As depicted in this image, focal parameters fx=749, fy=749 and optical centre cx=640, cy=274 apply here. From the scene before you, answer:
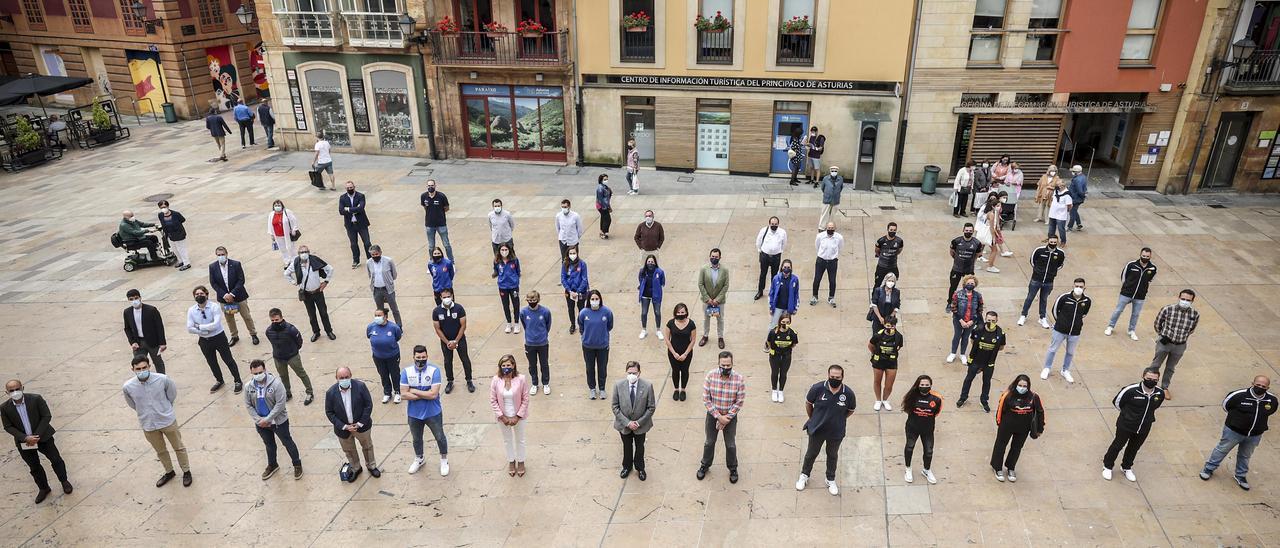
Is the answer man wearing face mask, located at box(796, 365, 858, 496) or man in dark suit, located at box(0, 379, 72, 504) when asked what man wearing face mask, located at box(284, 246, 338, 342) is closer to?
man in dark suit, located at box(0, 379, 72, 504)

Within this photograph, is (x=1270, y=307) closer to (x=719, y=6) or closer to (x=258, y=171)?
(x=719, y=6)

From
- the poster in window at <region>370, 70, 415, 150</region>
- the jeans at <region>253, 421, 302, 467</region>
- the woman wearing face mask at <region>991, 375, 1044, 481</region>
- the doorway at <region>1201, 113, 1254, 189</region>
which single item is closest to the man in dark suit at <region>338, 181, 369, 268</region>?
the jeans at <region>253, 421, 302, 467</region>

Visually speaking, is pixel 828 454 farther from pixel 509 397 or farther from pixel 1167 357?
pixel 1167 357

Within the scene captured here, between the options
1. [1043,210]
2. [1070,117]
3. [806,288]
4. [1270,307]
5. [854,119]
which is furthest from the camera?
[1070,117]

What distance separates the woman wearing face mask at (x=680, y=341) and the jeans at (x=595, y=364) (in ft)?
3.15

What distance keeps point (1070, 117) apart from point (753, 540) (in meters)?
20.6

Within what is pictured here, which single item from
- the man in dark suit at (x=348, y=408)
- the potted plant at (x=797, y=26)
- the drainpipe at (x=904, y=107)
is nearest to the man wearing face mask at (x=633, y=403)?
the man in dark suit at (x=348, y=408)

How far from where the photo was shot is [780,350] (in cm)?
1023

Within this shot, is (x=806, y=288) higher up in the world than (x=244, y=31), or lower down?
lower down

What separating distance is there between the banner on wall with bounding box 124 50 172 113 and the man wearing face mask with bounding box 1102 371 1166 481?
36.3 m

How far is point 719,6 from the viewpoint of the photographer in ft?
69.5

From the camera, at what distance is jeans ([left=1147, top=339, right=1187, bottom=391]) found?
10.6 meters

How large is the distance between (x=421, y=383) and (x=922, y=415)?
5825 millimetres

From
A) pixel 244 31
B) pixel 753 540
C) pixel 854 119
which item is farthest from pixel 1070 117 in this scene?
pixel 244 31
